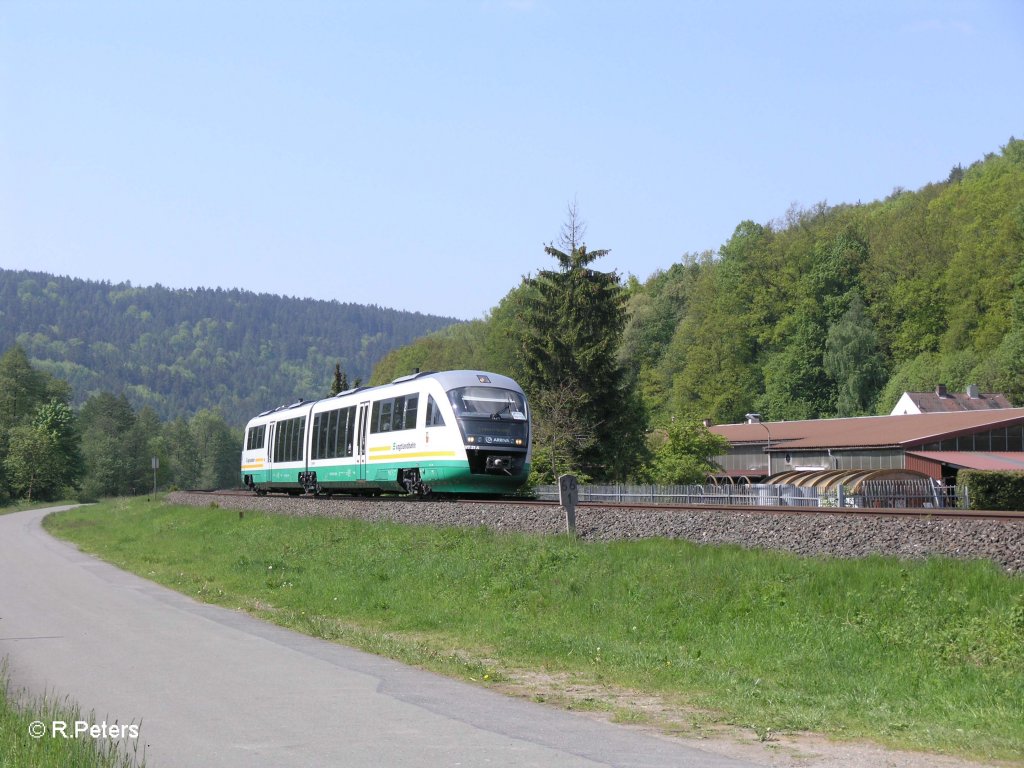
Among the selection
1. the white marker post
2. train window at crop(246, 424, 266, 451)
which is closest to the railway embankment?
the white marker post

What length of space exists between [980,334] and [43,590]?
245 ft

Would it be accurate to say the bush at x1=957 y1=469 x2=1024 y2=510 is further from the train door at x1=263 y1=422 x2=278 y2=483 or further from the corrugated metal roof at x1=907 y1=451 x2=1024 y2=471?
the train door at x1=263 y1=422 x2=278 y2=483

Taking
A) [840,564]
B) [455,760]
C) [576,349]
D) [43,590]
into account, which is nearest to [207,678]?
[455,760]

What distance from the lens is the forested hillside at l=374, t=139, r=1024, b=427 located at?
8181cm

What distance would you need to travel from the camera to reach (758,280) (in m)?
101

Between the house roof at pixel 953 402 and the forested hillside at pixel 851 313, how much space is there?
2846mm

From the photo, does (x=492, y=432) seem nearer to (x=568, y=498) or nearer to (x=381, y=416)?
(x=381, y=416)

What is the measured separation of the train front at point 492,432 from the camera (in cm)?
2769

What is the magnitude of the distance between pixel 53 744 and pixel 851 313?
88.0 m

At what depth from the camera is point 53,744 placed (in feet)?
26.6

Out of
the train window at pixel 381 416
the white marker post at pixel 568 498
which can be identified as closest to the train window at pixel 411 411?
the train window at pixel 381 416

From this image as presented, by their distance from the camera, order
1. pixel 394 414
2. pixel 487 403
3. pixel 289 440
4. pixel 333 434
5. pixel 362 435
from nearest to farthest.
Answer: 1. pixel 487 403
2. pixel 394 414
3. pixel 362 435
4. pixel 333 434
5. pixel 289 440

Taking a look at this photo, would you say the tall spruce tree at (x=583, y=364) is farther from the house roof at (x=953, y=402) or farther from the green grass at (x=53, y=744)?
the green grass at (x=53, y=744)

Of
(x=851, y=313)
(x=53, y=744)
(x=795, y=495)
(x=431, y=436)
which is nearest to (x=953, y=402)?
(x=851, y=313)
